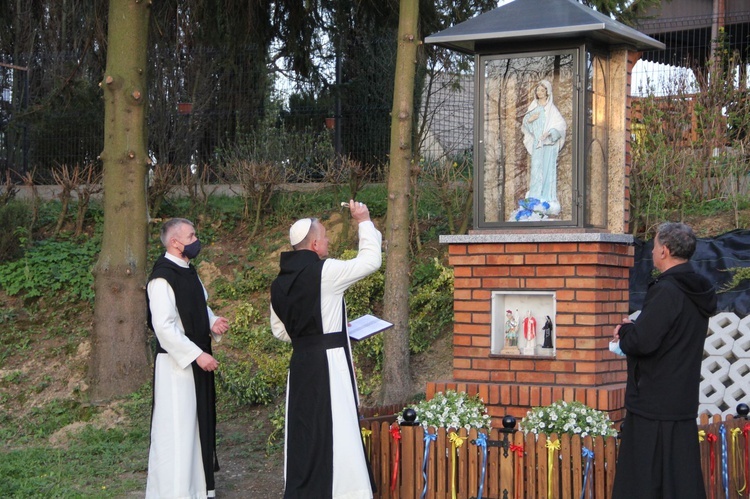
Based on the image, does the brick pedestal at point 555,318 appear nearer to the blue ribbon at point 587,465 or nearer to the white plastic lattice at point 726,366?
the blue ribbon at point 587,465

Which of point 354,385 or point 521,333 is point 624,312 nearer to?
point 521,333

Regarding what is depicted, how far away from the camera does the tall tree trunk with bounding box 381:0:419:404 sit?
919 centimetres

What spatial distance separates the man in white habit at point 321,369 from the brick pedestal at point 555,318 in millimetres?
1299

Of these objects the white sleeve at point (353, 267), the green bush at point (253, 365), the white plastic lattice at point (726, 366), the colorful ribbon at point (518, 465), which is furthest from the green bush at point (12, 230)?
the colorful ribbon at point (518, 465)

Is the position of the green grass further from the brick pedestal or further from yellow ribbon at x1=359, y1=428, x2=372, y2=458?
the brick pedestal

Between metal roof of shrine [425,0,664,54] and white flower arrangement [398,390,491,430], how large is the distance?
8.51 feet

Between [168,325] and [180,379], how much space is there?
0.39 metres

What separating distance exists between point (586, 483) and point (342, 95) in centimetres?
1052

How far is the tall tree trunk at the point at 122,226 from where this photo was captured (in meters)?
10.4

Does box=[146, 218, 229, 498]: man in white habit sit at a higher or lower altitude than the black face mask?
lower

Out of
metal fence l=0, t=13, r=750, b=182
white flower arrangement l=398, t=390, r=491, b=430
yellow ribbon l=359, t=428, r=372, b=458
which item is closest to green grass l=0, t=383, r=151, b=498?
yellow ribbon l=359, t=428, r=372, b=458

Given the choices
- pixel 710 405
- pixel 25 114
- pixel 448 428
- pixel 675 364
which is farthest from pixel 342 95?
pixel 675 364

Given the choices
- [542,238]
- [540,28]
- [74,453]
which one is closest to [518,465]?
[542,238]

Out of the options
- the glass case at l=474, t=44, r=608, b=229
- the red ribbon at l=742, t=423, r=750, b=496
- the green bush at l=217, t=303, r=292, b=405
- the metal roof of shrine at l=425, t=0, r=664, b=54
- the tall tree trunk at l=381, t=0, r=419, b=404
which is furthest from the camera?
the green bush at l=217, t=303, r=292, b=405
